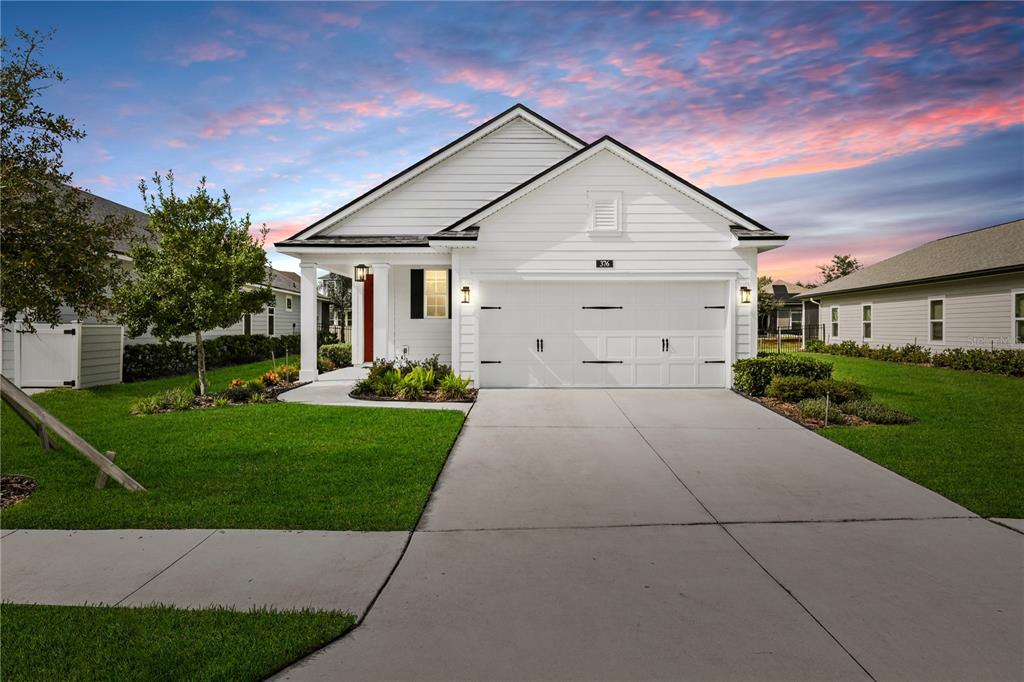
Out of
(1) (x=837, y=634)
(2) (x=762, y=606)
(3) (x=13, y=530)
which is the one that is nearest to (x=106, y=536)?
(3) (x=13, y=530)

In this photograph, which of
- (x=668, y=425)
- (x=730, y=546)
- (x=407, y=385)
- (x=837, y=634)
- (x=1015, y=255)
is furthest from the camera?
(x=1015, y=255)

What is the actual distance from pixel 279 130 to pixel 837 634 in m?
14.2

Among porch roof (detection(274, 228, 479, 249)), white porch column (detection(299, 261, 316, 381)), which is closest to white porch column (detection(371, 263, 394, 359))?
porch roof (detection(274, 228, 479, 249))

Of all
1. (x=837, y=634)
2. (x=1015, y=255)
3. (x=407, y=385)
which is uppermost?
(x=1015, y=255)

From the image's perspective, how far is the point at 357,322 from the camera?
17031 mm

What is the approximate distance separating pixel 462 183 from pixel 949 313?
18.8 metres

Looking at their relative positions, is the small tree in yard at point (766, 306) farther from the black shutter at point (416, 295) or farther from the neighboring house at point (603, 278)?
the black shutter at point (416, 295)

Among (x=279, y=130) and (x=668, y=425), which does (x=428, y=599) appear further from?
(x=279, y=130)

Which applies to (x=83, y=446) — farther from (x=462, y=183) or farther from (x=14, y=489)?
(x=462, y=183)

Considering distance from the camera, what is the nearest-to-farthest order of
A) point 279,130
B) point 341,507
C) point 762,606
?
point 762,606, point 341,507, point 279,130

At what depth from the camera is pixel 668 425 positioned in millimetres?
8992

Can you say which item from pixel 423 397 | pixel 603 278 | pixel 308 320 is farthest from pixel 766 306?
pixel 308 320

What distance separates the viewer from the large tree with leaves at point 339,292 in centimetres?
3275

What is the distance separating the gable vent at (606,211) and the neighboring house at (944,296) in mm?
13972
